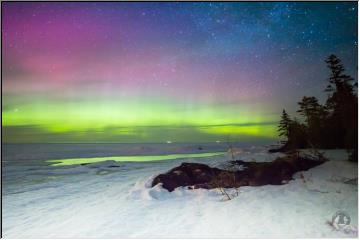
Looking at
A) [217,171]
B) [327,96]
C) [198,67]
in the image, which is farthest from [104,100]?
[327,96]

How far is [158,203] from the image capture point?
3.77m

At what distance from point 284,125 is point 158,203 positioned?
1.53 meters

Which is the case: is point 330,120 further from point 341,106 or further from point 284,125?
point 284,125

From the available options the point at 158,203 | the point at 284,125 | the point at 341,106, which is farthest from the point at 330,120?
the point at 158,203

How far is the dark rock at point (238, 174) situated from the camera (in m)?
3.95

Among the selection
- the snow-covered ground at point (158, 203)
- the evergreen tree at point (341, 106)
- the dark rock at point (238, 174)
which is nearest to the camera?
the snow-covered ground at point (158, 203)

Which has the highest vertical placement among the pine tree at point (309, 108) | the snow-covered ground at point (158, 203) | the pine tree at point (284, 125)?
the pine tree at point (309, 108)

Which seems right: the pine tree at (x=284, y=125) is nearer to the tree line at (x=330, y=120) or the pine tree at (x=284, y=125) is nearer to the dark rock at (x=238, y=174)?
the tree line at (x=330, y=120)

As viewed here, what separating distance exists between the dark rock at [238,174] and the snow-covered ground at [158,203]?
0.07 metres

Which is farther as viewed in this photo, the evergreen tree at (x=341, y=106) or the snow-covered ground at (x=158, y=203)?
the evergreen tree at (x=341, y=106)

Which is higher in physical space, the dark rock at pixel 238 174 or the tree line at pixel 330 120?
the tree line at pixel 330 120

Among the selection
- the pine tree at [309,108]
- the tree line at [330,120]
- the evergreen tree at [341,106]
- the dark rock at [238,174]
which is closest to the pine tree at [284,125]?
the tree line at [330,120]

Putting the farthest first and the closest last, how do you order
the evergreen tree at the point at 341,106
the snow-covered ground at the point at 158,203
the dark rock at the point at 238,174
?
the dark rock at the point at 238,174
the evergreen tree at the point at 341,106
the snow-covered ground at the point at 158,203

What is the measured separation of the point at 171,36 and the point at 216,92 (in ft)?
2.51
